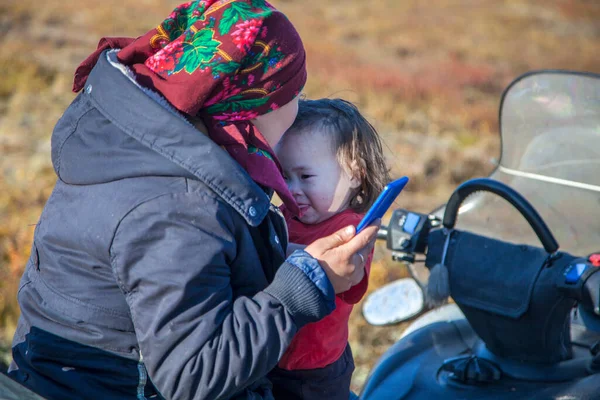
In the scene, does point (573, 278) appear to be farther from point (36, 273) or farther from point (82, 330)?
point (36, 273)

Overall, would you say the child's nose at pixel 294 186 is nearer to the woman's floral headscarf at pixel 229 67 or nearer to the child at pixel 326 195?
the child at pixel 326 195

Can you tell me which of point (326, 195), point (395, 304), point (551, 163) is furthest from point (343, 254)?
point (551, 163)

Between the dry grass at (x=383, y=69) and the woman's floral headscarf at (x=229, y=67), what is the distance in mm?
1553

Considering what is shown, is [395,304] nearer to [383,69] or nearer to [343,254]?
[343,254]

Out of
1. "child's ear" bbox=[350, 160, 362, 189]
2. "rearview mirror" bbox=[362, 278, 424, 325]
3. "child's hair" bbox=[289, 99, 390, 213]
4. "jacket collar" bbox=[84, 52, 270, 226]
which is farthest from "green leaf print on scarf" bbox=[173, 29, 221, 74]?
"rearview mirror" bbox=[362, 278, 424, 325]

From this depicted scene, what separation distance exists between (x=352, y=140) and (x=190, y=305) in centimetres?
90

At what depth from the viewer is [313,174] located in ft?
6.95

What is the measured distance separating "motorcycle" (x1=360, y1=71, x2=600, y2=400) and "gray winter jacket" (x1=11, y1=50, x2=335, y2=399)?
56 centimetres

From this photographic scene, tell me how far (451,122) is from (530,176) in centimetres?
989

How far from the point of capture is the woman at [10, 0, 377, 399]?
4.75ft

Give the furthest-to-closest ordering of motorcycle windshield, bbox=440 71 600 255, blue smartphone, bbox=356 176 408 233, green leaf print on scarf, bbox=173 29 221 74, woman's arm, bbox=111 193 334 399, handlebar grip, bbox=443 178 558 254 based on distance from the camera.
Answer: motorcycle windshield, bbox=440 71 600 255 < handlebar grip, bbox=443 178 558 254 < blue smartphone, bbox=356 176 408 233 < green leaf print on scarf, bbox=173 29 221 74 < woman's arm, bbox=111 193 334 399

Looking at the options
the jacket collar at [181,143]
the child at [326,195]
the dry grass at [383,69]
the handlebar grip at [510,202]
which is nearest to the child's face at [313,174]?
the child at [326,195]

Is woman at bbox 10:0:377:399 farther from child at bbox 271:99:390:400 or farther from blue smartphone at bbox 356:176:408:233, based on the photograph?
child at bbox 271:99:390:400

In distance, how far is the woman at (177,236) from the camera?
4.75 feet
